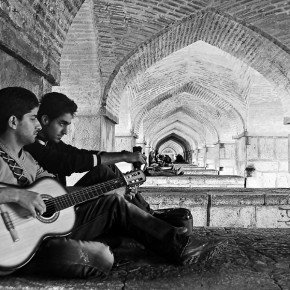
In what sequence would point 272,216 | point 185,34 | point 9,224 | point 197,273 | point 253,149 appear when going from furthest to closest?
point 253,149 < point 185,34 < point 272,216 < point 197,273 < point 9,224

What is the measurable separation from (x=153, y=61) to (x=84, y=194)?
5.89m

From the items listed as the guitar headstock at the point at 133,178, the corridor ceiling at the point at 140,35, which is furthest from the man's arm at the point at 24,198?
the corridor ceiling at the point at 140,35

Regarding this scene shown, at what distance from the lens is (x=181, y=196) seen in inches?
207

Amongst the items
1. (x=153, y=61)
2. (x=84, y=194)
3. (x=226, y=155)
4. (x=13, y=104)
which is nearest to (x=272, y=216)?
(x=84, y=194)

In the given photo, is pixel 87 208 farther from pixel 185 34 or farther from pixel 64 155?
pixel 185 34

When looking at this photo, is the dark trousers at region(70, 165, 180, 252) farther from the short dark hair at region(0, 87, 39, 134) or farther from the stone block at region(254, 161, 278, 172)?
the stone block at region(254, 161, 278, 172)

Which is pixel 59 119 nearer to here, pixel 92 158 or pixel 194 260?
pixel 92 158

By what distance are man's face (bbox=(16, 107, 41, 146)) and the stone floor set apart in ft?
2.55

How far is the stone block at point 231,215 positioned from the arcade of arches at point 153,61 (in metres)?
2.68

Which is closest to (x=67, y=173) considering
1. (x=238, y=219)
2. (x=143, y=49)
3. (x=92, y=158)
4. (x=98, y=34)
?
(x=92, y=158)

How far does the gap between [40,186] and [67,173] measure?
87cm

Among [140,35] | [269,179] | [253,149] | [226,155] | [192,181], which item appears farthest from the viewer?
[226,155]

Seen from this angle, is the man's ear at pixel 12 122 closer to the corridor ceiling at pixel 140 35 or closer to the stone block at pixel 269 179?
the corridor ceiling at pixel 140 35

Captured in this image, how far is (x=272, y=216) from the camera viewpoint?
5238 millimetres
